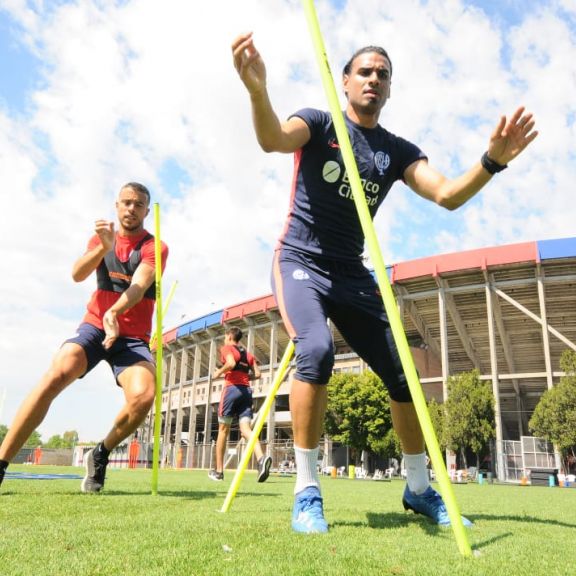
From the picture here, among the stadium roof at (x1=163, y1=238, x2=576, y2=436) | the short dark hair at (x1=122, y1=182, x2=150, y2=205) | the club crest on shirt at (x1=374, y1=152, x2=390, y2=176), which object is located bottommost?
the club crest on shirt at (x1=374, y1=152, x2=390, y2=176)

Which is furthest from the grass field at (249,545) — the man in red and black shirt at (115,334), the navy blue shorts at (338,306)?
the man in red and black shirt at (115,334)

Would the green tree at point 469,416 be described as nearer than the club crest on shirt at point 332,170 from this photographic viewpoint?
No

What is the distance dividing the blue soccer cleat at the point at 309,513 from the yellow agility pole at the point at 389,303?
2.21ft

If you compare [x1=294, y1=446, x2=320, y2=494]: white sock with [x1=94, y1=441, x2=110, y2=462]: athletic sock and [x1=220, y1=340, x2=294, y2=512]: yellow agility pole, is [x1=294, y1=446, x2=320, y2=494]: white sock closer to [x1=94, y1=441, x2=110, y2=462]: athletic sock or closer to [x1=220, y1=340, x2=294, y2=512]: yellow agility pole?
[x1=220, y1=340, x2=294, y2=512]: yellow agility pole

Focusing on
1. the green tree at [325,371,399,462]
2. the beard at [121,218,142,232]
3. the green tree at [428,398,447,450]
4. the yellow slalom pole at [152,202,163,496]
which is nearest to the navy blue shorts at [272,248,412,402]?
the yellow slalom pole at [152,202,163,496]

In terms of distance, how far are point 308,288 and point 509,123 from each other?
4.46ft

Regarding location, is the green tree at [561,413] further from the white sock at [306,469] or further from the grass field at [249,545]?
the white sock at [306,469]

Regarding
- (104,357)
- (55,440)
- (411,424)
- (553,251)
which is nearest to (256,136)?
(411,424)

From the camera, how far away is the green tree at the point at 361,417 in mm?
28172

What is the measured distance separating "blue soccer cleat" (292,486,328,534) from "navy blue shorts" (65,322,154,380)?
245cm

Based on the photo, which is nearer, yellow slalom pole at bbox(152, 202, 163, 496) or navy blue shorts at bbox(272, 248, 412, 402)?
navy blue shorts at bbox(272, 248, 412, 402)

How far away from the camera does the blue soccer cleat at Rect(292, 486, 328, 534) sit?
2.63m

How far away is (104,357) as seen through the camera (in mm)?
4848

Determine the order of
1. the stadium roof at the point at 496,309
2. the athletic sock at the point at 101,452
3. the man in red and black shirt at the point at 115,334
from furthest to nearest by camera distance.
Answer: the stadium roof at the point at 496,309, the athletic sock at the point at 101,452, the man in red and black shirt at the point at 115,334
